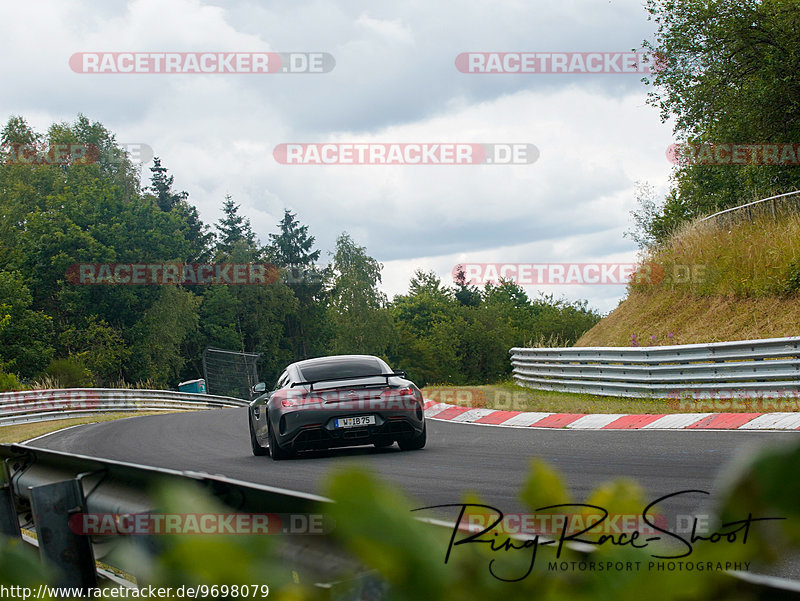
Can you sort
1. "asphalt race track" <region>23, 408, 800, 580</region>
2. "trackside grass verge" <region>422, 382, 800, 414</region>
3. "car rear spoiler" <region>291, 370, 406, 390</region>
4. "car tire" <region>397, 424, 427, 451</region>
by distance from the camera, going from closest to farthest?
"asphalt race track" <region>23, 408, 800, 580</region>
"car rear spoiler" <region>291, 370, 406, 390</region>
"car tire" <region>397, 424, 427, 451</region>
"trackside grass verge" <region>422, 382, 800, 414</region>

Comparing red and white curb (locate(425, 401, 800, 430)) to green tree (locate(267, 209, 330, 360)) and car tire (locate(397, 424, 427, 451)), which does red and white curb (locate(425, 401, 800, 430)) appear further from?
green tree (locate(267, 209, 330, 360))

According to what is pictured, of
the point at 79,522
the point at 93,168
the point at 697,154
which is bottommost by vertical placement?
the point at 79,522

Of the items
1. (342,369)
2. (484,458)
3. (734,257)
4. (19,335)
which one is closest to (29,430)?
(342,369)

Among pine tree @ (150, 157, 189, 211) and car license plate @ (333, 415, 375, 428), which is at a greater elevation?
pine tree @ (150, 157, 189, 211)

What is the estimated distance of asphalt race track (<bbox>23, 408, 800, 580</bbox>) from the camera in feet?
24.2

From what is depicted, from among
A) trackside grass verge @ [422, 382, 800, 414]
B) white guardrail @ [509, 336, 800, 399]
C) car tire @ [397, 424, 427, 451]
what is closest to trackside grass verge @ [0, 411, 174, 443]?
trackside grass verge @ [422, 382, 800, 414]

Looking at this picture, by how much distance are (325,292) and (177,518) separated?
304 ft

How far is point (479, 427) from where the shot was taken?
14.6 m

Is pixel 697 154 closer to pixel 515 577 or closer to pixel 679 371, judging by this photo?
pixel 679 371

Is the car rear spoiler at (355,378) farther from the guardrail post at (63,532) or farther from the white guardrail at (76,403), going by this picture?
the white guardrail at (76,403)

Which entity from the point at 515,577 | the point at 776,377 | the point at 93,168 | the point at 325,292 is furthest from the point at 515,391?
the point at 325,292

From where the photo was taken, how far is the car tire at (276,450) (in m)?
11.2

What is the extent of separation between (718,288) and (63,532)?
714 inches

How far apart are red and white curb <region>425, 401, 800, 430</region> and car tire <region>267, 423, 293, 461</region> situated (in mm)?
4496
